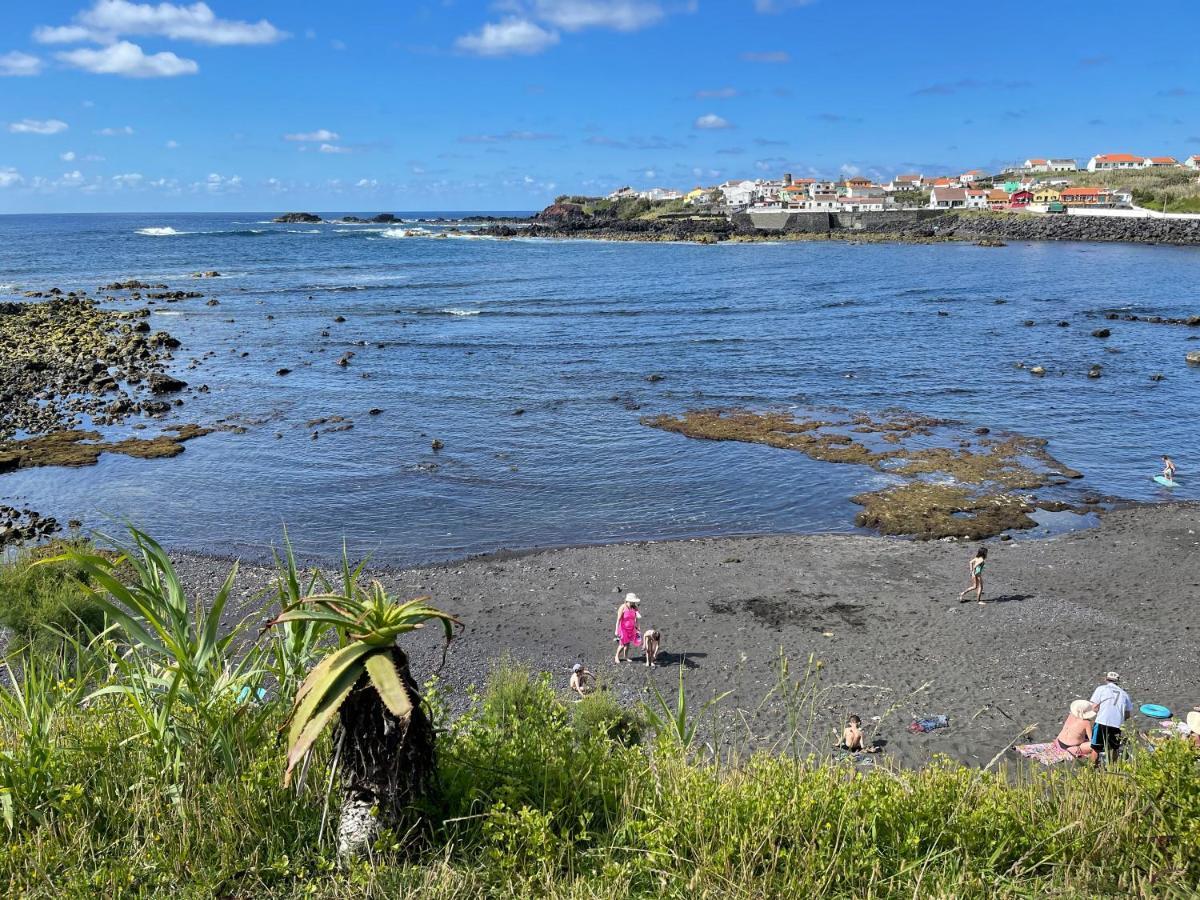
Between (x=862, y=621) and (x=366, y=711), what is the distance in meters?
14.0

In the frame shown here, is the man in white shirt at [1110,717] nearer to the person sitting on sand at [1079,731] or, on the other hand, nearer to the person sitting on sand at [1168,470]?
the person sitting on sand at [1079,731]

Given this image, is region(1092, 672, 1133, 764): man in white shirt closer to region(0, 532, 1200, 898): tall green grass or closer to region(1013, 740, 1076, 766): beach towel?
region(1013, 740, 1076, 766): beach towel

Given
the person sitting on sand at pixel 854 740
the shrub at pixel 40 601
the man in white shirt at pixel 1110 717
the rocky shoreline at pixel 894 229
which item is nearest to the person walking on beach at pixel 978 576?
the man in white shirt at pixel 1110 717

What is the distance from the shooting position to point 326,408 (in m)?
35.3

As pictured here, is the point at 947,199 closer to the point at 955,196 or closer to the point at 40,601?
the point at 955,196

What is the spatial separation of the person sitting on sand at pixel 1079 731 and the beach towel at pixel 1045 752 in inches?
2.4

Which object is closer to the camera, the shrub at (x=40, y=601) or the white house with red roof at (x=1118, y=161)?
the shrub at (x=40, y=601)

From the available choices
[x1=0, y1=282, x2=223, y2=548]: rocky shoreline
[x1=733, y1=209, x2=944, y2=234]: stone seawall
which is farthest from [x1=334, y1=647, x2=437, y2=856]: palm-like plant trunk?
[x1=733, y1=209, x2=944, y2=234]: stone seawall

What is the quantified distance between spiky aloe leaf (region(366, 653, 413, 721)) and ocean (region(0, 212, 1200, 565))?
1645 cm

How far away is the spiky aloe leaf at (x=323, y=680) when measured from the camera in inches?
177

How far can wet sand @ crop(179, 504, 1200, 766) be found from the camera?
45.5 feet

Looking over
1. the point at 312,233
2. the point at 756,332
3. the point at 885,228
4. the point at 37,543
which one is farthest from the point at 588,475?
the point at 312,233

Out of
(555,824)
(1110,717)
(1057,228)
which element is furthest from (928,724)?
(1057,228)

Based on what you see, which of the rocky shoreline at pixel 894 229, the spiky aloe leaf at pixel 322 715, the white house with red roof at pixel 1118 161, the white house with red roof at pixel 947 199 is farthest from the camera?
the white house with red roof at pixel 1118 161
